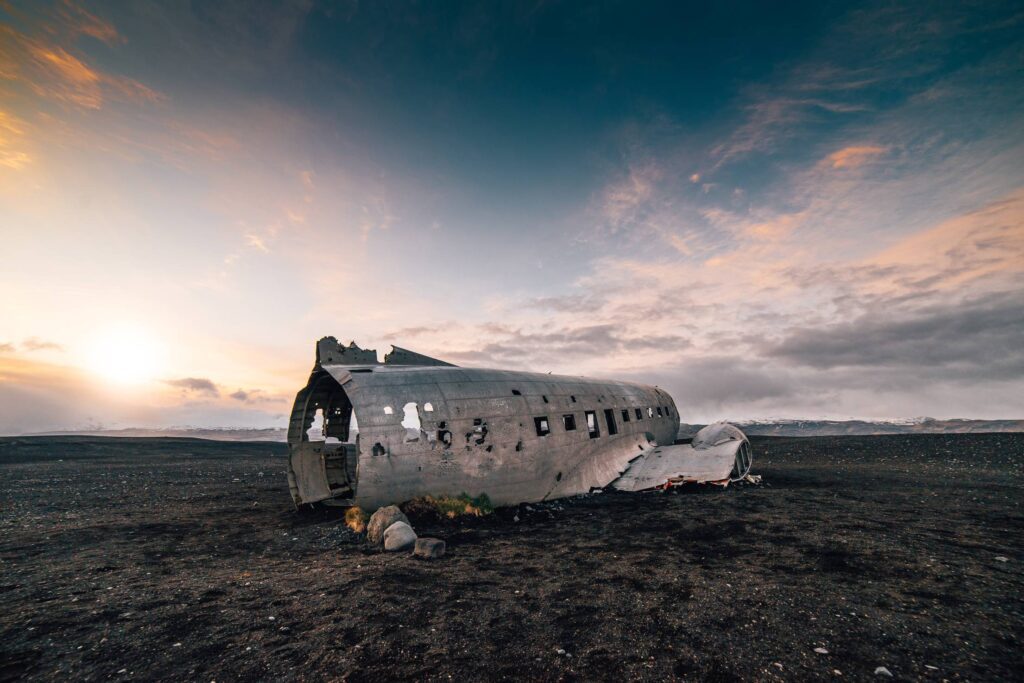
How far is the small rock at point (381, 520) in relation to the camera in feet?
40.4

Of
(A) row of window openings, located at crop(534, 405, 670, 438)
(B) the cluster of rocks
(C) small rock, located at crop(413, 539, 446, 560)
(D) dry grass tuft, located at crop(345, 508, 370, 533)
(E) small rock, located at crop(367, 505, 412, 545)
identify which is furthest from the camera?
(A) row of window openings, located at crop(534, 405, 670, 438)

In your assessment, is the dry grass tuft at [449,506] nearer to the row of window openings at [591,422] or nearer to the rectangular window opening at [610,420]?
the row of window openings at [591,422]

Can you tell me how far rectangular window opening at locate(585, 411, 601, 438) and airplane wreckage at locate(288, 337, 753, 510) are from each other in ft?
0.18

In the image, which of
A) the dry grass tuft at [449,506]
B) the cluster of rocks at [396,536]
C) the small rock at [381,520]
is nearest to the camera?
the cluster of rocks at [396,536]

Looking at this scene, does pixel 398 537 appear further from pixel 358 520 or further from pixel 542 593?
pixel 542 593

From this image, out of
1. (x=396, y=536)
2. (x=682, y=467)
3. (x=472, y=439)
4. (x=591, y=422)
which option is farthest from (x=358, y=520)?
(x=682, y=467)

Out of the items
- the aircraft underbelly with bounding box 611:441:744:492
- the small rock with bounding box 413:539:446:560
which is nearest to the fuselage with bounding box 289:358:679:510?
the aircraft underbelly with bounding box 611:441:744:492

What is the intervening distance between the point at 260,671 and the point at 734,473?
2230 cm

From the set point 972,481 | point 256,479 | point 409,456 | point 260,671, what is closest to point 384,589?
point 260,671

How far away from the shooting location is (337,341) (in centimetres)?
1730

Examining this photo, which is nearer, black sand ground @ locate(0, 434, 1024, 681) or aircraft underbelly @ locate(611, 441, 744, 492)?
black sand ground @ locate(0, 434, 1024, 681)

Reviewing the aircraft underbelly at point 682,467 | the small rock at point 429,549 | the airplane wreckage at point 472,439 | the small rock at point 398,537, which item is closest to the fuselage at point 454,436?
the airplane wreckage at point 472,439

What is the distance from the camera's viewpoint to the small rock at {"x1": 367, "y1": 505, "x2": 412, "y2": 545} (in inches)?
485

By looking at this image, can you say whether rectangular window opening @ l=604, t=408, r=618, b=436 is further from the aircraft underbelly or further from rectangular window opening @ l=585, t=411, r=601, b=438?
the aircraft underbelly
